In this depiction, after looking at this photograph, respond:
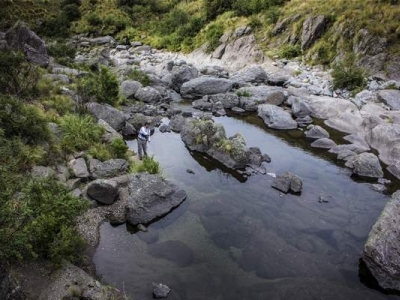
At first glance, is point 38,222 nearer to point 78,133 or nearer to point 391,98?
point 78,133

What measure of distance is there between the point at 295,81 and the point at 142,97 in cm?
1432

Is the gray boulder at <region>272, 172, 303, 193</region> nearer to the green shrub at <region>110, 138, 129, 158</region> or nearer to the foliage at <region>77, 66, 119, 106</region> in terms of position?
the green shrub at <region>110, 138, 129, 158</region>

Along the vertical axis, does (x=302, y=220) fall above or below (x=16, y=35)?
below

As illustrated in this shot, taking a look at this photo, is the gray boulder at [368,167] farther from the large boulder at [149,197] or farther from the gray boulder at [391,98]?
the large boulder at [149,197]

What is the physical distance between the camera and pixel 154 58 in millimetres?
45094

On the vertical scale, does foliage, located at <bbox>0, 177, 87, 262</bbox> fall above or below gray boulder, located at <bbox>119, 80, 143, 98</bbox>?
above

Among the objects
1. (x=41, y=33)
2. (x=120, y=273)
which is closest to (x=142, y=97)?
(x=120, y=273)

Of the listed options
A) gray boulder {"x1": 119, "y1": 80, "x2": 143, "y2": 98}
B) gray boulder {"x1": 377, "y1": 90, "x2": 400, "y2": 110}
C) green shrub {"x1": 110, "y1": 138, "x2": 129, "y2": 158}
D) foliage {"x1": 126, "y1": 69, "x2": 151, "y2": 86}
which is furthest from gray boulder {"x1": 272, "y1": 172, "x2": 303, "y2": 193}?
foliage {"x1": 126, "y1": 69, "x2": 151, "y2": 86}

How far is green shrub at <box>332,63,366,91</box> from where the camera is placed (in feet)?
93.2

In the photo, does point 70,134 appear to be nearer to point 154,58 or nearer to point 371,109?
point 371,109

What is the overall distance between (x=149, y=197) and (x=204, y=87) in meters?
19.0

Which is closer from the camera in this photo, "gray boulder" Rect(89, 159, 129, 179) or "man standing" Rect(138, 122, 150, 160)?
"gray boulder" Rect(89, 159, 129, 179)

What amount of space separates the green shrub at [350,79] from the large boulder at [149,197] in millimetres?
20122

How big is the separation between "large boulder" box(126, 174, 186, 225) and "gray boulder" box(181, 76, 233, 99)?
17401 mm
